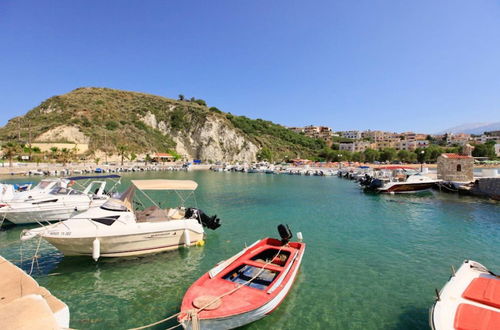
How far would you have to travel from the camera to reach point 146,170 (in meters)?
86.2

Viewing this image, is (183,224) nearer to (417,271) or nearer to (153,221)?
(153,221)

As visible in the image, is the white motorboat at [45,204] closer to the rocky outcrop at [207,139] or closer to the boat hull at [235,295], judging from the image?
the boat hull at [235,295]

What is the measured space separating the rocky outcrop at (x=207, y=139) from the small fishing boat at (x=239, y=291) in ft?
348

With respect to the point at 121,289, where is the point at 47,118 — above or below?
above

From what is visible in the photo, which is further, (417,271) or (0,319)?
(417,271)

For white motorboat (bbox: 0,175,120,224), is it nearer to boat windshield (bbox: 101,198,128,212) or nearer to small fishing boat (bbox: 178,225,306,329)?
boat windshield (bbox: 101,198,128,212)

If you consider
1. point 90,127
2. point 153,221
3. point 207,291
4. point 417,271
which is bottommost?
point 417,271

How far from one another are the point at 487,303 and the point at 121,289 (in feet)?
40.5

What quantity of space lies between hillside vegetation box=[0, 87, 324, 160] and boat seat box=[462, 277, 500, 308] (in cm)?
10506

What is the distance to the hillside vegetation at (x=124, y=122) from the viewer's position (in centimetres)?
9607

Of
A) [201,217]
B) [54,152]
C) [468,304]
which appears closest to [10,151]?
[54,152]

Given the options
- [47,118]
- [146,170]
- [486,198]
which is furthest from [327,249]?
[47,118]

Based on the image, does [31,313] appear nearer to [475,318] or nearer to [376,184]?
[475,318]

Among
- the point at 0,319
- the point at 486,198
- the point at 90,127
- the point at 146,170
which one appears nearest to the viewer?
the point at 0,319
